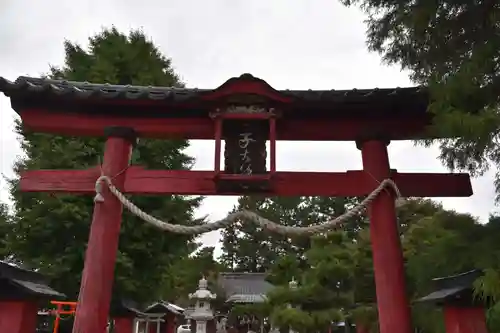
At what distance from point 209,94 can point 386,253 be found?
9.79ft

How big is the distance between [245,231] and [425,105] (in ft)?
138

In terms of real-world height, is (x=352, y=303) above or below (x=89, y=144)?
below

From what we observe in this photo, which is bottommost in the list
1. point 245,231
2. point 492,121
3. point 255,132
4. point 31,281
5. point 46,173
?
point 31,281

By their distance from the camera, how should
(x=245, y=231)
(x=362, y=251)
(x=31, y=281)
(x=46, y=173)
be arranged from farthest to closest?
1. (x=245, y=231)
2. (x=362, y=251)
3. (x=31, y=281)
4. (x=46, y=173)

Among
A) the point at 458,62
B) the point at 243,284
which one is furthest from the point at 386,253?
the point at 243,284

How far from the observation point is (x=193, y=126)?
6.05 m

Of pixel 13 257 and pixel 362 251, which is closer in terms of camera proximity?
pixel 13 257

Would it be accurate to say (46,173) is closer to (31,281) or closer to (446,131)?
(31,281)

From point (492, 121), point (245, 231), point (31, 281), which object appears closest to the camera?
point (492, 121)

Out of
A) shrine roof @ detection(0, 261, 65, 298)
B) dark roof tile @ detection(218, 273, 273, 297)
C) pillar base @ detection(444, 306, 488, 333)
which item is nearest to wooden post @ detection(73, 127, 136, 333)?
shrine roof @ detection(0, 261, 65, 298)

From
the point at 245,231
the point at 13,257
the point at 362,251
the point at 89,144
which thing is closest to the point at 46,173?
the point at 89,144

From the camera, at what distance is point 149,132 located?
6008 mm

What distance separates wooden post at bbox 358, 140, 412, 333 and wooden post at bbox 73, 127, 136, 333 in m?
3.27

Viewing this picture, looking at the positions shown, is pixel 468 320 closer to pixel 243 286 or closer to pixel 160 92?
pixel 160 92
